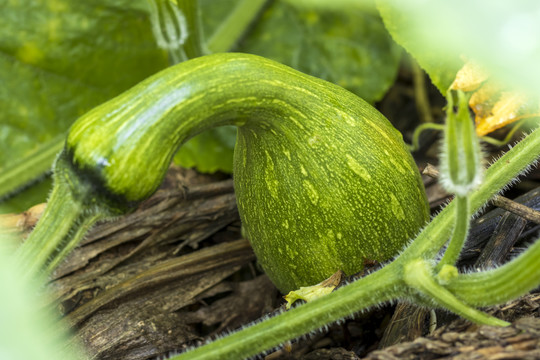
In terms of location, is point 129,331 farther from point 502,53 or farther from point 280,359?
point 502,53

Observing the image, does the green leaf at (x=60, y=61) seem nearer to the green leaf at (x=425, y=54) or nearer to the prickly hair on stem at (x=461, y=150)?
the green leaf at (x=425, y=54)

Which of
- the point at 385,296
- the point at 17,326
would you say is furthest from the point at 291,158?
the point at 17,326

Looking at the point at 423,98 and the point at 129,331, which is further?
the point at 423,98

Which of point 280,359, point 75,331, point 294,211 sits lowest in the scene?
point 75,331

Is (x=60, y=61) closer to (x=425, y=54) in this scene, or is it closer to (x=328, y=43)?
(x=328, y=43)

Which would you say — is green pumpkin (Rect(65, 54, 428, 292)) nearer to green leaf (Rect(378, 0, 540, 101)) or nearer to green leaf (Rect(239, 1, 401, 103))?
green leaf (Rect(378, 0, 540, 101))

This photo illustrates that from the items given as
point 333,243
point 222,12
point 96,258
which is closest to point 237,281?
point 96,258
